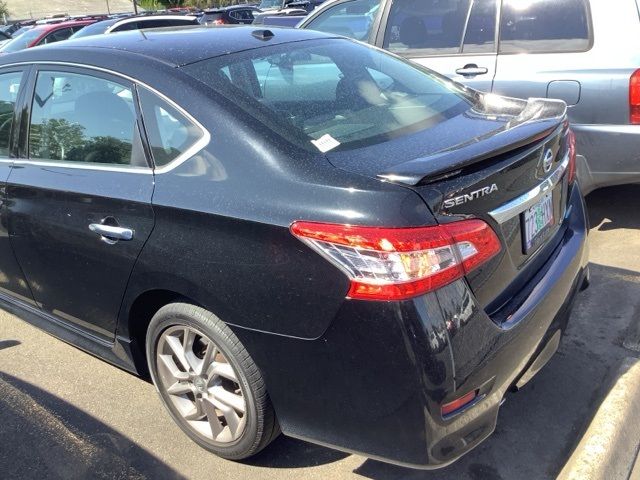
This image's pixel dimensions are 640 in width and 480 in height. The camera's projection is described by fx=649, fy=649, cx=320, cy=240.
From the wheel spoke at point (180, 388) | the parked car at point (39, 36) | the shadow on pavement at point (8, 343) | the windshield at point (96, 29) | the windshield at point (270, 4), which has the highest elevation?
the windshield at point (96, 29)

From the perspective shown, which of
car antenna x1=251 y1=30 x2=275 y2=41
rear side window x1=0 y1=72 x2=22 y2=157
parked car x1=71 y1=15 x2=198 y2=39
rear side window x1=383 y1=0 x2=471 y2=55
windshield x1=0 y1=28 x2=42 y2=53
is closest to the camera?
car antenna x1=251 y1=30 x2=275 y2=41

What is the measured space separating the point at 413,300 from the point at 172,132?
1198 mm

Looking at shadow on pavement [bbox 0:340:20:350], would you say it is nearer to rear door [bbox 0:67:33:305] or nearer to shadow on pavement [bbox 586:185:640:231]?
rear door [bbox 0:67:33:305]

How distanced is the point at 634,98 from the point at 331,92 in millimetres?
2308

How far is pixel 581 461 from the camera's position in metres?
2.39

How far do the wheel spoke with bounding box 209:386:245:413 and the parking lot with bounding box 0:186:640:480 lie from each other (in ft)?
1.06

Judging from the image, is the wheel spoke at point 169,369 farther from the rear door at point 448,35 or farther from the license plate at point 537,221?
the rear door at point 448,35

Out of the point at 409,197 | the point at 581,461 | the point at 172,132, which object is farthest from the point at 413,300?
the point at 172,132

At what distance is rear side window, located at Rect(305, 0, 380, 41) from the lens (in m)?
5.59

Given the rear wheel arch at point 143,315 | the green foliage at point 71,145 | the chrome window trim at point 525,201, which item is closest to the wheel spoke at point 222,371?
the rear wheel arch at point 143,315

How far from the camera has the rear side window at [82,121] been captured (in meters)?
2.74

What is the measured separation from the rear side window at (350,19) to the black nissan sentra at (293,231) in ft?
8.18

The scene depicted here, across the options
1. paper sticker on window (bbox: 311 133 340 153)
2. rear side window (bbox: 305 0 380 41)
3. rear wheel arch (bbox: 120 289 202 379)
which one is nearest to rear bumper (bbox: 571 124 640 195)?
rear side window (bbox: 305 0 380 41)

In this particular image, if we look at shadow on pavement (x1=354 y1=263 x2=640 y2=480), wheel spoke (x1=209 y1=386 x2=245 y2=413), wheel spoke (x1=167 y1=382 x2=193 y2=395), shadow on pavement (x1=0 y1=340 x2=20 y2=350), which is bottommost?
shadow on pavement (x1=0 y1=340 x2=20 y2=350)
